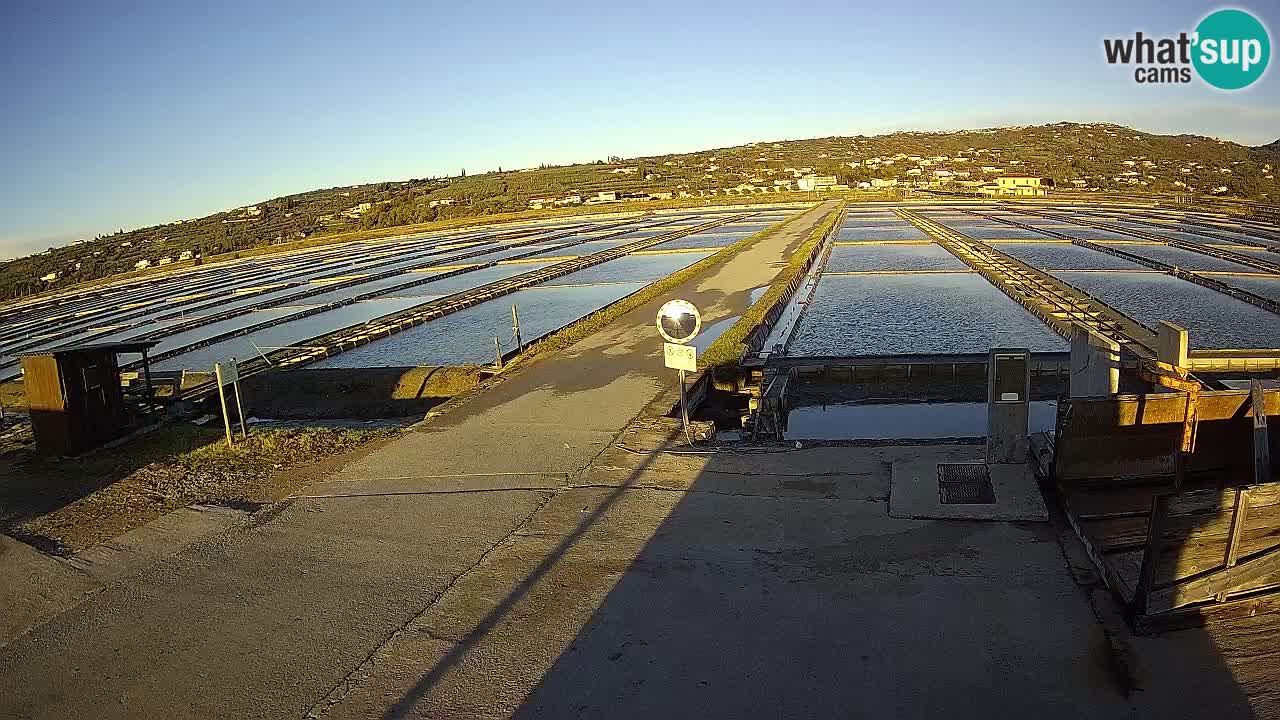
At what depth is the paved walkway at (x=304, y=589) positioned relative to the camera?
13.1 feet

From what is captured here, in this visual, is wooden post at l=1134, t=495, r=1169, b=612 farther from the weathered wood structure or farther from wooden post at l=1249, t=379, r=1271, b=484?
wooden post at l=1249, t=379, r=1271, b=484

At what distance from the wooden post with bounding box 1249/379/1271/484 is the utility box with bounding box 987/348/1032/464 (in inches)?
53.6

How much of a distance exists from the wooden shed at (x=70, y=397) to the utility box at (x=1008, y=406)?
845 cm

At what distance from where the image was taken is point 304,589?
16.2 ft

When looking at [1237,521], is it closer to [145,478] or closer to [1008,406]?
[1008,406]

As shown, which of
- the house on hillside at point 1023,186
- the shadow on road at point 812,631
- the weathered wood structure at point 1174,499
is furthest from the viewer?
the house on hillside at point 1023,186

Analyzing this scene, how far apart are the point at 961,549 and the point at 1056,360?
7241mm

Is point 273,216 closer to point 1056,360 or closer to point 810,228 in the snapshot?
point 810,228

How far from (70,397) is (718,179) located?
101340mm

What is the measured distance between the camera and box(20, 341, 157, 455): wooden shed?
812 cm

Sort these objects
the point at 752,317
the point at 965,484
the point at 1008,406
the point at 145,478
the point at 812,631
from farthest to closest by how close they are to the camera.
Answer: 1. the point at 752,317
2. the point at 145,478
3. the point at 1008,406
4. the point at 965,484
5. the point at 812,631

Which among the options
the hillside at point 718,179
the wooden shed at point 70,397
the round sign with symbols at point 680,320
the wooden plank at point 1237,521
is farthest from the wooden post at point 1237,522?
the hillside at point 718,179

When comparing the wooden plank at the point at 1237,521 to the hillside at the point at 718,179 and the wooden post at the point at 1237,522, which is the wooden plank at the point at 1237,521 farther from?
the hillside at the point at 718,179

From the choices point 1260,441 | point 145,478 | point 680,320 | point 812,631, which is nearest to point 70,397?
point 145,478
